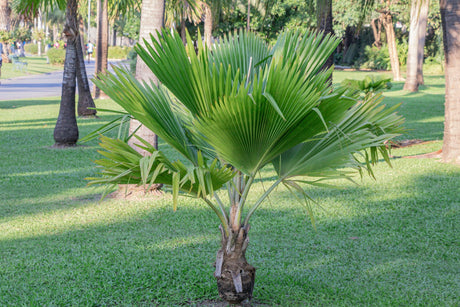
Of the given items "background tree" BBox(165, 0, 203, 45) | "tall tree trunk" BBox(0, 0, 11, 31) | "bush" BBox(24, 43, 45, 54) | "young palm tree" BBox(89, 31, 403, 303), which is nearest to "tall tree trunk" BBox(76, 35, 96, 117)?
"background tree" BBox(165, 0, 203, 45)

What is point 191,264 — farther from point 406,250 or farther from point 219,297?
point 406,250

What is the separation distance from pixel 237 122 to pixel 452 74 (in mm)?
8589

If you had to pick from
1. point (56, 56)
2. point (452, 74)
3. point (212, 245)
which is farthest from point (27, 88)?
point (212, 245)

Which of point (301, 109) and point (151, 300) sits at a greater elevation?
point (301, 109)

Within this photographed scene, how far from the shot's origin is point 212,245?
624cm

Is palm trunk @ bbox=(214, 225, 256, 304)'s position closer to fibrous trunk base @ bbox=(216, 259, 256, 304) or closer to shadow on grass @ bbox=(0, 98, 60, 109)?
fibrous trunk base @ bbox=(216, 259, 256, 304)

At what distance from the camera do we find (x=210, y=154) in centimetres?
431

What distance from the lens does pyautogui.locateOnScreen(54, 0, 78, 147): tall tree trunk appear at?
12062 mm

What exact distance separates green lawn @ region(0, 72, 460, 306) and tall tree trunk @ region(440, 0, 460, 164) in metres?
0.86

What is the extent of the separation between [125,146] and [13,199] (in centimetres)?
525

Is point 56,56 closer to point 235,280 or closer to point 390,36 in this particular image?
point 390,36

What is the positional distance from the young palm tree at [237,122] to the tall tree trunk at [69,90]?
27.1 ft

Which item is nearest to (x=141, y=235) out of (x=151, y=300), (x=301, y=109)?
(x=151, y=300)

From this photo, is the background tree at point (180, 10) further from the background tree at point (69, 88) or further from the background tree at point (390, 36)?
the background tree at point (390, 36)
